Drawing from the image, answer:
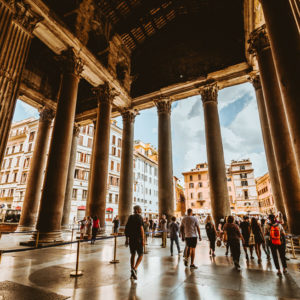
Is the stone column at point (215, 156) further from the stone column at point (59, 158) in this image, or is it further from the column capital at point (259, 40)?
the stone column at point (59, 158)

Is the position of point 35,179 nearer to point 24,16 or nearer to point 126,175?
point 126,175

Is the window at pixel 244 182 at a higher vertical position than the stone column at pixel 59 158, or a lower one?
higher

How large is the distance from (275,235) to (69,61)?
1196 cm

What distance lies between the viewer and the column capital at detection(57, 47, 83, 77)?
1056 centimetres

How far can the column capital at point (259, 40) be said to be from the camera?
9.21 meters

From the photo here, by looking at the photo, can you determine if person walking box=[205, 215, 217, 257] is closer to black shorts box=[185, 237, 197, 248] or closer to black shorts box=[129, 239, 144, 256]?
black shorts box=[185, 237, 197, 248]

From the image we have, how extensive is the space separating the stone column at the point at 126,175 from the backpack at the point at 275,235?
32.8ft

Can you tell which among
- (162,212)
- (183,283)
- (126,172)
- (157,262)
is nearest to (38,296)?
(183,283)

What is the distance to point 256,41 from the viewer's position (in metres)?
9.51

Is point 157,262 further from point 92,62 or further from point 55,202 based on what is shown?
point 92,62

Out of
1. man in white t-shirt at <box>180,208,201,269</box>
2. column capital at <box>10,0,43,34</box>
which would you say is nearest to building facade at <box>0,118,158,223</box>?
column capital at <box>10,0,43,34</box>

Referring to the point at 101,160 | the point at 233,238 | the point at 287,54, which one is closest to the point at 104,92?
the point at 101,160

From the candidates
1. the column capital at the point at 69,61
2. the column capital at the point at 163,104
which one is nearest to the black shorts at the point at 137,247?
the column capital at the point at 69,61

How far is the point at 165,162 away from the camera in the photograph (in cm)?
1352
